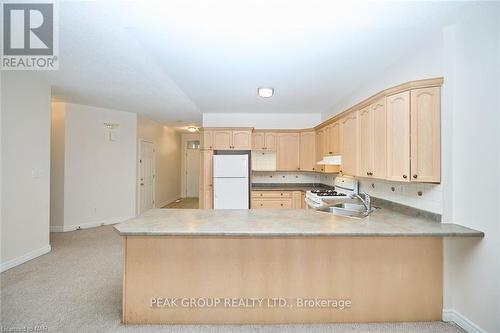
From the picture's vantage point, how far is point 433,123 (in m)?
2.01

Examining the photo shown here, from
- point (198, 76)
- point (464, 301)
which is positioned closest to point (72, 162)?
point (198, 76)

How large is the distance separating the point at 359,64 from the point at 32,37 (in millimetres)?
3335

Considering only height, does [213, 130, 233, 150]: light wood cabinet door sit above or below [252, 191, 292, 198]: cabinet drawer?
above

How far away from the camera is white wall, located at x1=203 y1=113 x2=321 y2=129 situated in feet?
17.2

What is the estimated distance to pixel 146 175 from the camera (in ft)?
20.1

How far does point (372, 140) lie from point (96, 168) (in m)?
5.11

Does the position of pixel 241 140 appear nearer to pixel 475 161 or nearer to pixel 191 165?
pixel 475 161

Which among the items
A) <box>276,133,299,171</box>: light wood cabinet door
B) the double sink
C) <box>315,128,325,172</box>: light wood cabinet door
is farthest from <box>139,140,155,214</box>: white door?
the double sink

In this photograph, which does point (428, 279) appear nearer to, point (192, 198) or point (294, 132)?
point (294, 132)

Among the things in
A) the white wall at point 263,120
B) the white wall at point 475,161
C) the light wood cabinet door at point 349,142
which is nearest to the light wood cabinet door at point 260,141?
the white wall at point 263,120

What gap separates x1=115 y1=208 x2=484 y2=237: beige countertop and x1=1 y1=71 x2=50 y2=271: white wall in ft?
6.99

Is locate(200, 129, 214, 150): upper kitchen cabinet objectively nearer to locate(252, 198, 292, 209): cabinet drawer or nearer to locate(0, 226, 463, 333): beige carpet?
locate(252, 198, 292, 209): cabinet drawer

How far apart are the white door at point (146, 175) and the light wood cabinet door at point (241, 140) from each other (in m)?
2.50

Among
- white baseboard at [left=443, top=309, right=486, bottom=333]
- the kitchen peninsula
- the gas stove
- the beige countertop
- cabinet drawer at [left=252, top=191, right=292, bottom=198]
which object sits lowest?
white baseboard at [left=443, top=309, right=486, bottom=333]
